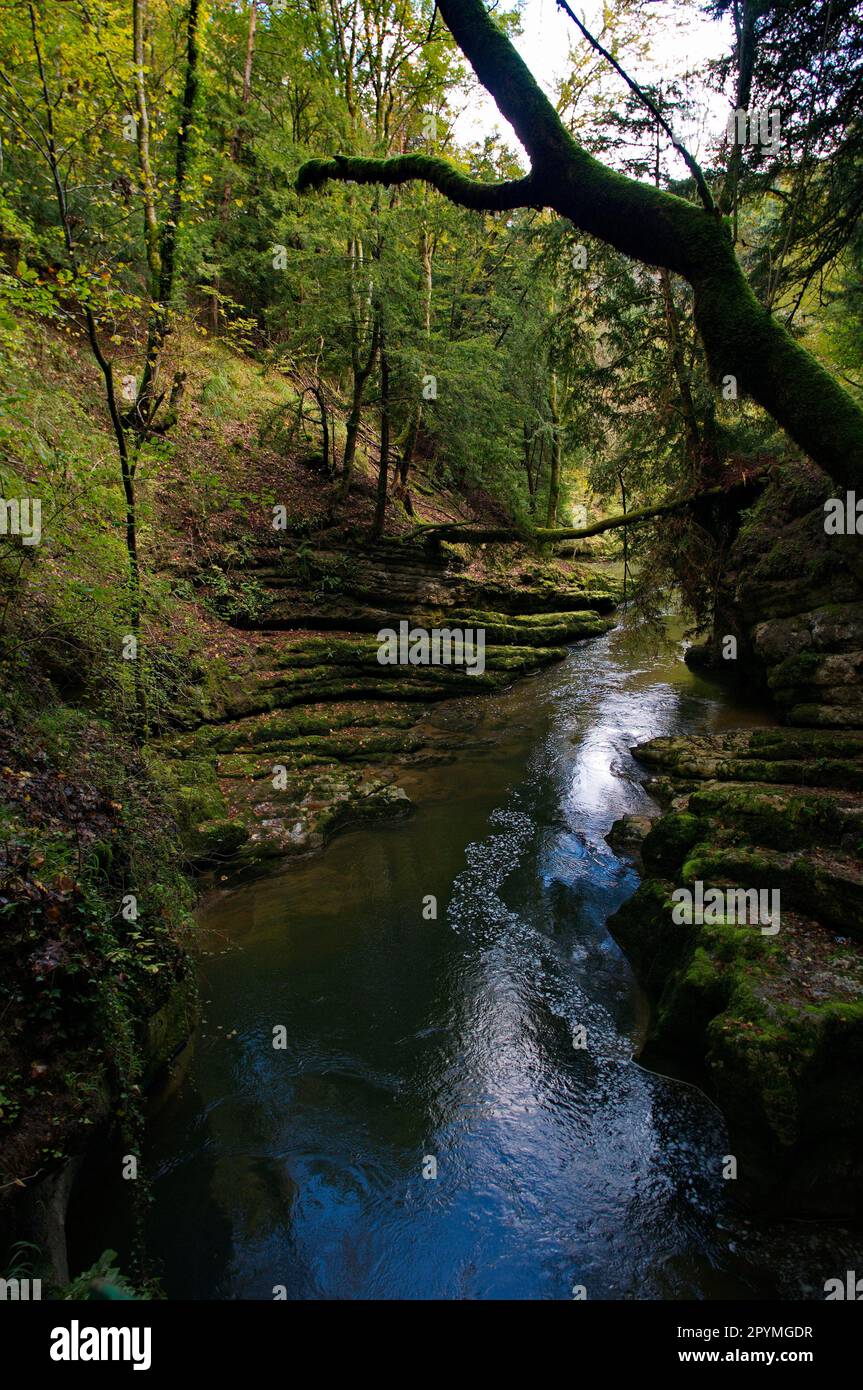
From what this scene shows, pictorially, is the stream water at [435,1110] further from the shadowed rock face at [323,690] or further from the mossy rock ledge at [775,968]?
the shadowed rock face at [323,690]

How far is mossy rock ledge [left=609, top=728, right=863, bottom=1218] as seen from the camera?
375 cm

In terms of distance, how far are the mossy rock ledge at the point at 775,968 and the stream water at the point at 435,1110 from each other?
360mm

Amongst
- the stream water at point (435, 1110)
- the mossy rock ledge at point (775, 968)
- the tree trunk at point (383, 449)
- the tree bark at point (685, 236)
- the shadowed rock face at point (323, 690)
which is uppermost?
the tree trunk at point (383, 449)

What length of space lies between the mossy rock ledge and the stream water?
1.18ft

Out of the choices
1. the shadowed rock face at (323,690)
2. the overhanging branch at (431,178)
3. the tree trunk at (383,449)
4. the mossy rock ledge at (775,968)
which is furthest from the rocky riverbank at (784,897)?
the tree trunk at (383,449)

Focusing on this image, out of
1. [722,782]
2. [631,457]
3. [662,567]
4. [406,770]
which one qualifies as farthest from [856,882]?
[631,457]

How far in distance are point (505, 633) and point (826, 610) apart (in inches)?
334

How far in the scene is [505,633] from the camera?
17.0 metres

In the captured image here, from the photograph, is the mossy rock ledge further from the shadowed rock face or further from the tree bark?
the shadowed rock face

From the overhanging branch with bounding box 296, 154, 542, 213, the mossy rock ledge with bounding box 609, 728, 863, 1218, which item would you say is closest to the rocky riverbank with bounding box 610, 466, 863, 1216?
the mossy rock ledge with bounding box 609, 728, 863, 1218

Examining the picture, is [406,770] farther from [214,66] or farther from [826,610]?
[214,66]

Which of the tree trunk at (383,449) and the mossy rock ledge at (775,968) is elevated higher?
the tree trunk at (383,449)

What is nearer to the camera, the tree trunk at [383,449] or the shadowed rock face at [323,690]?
the shadowed rock face at [323,690]

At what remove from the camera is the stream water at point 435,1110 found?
12.2 ft
